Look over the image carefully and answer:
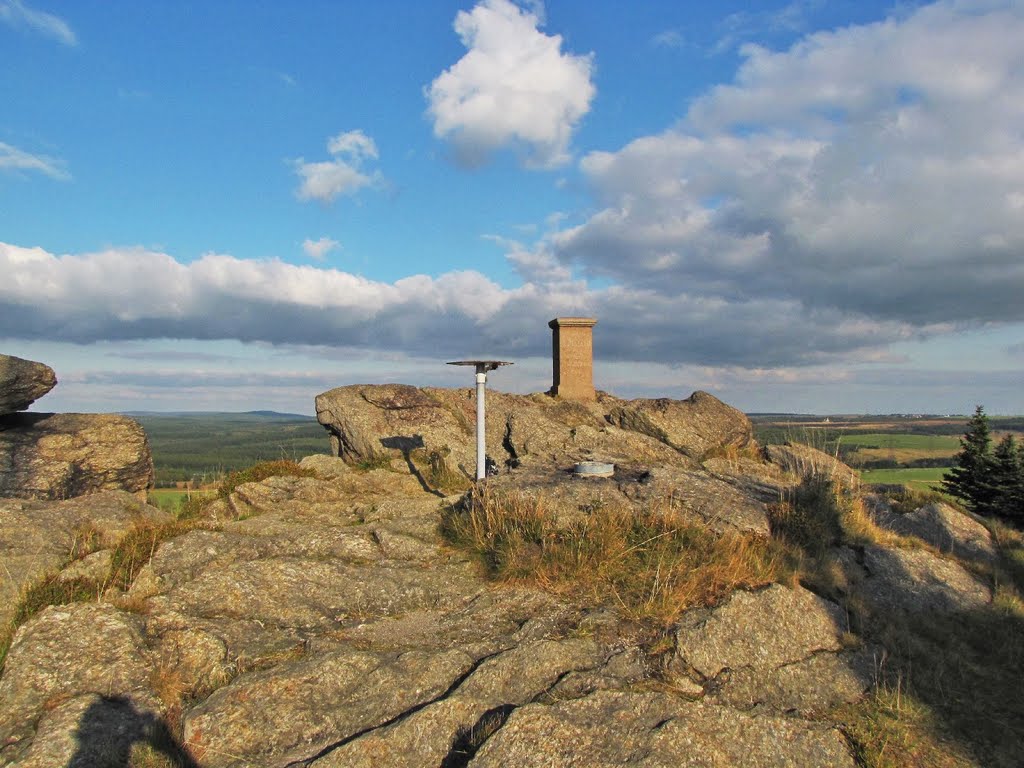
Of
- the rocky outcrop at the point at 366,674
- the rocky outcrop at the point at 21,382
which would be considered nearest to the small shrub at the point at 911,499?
the rocky outcrop at the point at 366,674

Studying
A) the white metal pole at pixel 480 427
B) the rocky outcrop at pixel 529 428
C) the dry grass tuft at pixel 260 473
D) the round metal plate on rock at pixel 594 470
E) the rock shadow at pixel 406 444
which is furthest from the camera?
the rock shadow at pixel 406 444

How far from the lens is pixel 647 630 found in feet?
19.7

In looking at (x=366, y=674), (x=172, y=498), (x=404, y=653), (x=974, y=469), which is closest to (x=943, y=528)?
(x=404, y=653)

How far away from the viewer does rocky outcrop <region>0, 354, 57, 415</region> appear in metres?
12.3

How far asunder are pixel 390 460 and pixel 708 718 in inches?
402

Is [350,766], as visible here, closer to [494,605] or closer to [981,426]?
[494,605]

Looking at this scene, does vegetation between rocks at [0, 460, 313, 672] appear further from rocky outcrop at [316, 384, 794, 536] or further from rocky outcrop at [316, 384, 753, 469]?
rocky outcrop at [316, 384, 753, 469]

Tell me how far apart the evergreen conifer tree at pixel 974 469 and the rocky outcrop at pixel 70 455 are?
29.2m

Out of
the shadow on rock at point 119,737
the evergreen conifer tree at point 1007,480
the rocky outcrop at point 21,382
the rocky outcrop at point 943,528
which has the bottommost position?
the evergreen conifer tree at point 1007,480

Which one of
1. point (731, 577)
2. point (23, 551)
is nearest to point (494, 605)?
point (731, 577)

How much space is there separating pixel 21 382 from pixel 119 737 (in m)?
10.4

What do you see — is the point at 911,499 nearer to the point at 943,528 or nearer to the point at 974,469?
the point at 943,528

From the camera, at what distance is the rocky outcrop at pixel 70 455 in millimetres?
11711

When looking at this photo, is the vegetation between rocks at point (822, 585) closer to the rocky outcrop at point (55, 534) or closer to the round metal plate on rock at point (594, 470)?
the round metal plate on rock at point (594, 470)
